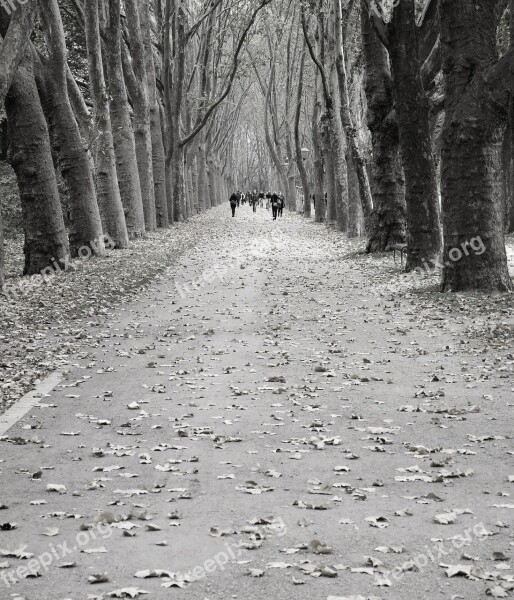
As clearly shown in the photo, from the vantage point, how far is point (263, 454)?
6.82m

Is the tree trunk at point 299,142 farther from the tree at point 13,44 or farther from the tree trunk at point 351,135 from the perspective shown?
the tree at point 13,44

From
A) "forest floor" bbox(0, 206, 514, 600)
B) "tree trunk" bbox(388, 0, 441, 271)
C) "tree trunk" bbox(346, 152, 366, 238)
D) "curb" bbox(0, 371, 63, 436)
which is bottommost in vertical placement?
"forest floor" bbox(0, 206, 514, 600)

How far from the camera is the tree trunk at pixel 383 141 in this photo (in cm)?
1980

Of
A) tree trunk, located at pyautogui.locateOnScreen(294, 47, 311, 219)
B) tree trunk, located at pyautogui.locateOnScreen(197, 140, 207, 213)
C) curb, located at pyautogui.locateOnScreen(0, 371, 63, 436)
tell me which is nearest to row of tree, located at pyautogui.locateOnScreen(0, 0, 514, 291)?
curb, located at pyautogui.locateOnScreen(0, 371, 63, 436)

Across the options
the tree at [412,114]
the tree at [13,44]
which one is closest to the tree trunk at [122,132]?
the tree at [412,114]

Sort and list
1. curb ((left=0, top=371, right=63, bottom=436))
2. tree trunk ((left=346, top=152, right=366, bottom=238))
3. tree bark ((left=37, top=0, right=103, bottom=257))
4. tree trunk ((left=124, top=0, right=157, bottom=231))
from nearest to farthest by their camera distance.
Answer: curb ((left=0, top=371, right=63, bottom=436)) → tree bark ((left=37, top=0, right=103, bottom=257)) → tree trunk ((left=346, top=152, right=366, bottom=238)) → tree trunk ((left=124, top=0, right=157, bottom=231))

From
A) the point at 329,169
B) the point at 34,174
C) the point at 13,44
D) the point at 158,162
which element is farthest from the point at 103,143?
the point at 329,169

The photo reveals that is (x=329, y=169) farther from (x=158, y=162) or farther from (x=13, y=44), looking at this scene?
(x=13, y=44)

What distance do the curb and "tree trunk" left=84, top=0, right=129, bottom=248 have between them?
12791 millimetres

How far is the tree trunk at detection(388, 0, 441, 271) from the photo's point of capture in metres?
16.5

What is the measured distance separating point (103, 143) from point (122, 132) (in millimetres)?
3047

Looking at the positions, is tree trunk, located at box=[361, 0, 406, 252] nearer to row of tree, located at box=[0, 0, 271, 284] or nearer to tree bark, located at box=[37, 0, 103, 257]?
row of tree, located at box=[0, 0, 271, 284]

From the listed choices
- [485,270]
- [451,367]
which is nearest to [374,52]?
[485,270]

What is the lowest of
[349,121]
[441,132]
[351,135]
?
[441,132]
